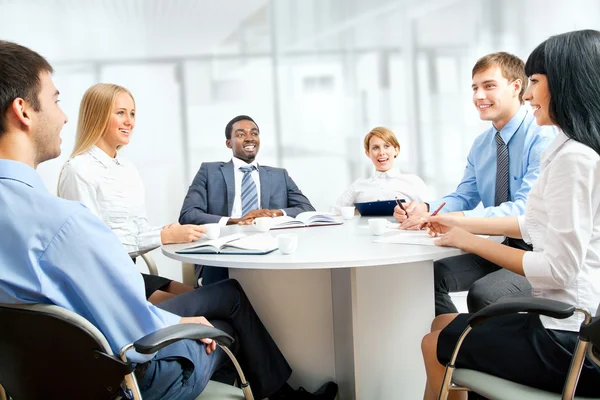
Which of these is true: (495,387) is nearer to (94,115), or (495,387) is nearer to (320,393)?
(320,393)

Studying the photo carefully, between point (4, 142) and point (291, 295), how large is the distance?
1.36 m

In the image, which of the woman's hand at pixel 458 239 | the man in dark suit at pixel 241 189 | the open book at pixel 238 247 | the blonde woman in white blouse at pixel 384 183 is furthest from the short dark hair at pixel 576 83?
the blonde woman in white blouse at pixel 384 183

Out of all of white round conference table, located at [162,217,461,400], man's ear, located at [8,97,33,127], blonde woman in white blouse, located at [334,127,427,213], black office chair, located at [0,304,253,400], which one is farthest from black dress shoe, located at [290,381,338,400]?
blonde woman in white blouse, located at [334,127,427,213]

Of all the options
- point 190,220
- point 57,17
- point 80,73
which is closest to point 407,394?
point 190,220

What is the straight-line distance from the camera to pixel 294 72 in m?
5.07

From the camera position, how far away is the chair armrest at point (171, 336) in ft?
4.37

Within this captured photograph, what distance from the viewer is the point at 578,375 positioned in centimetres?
139

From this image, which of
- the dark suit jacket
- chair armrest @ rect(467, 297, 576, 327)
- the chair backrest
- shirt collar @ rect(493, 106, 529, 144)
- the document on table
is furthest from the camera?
the dark suit jacket

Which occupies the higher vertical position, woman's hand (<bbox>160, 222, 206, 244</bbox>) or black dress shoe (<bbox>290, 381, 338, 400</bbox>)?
woman's hand (<bbox>160, 222, 206, 244</bbox>)

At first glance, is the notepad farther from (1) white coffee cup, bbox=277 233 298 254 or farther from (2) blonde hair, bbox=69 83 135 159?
(2) blonde hair, bbox=69 83 135 159

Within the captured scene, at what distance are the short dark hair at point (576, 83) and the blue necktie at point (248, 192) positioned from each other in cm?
266

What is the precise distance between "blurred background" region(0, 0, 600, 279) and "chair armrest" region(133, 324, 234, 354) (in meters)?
3.56

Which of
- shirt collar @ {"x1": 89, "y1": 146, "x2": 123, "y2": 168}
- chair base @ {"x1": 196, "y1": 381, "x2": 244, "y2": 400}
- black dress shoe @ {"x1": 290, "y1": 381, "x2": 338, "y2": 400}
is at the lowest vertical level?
black dress shoe @ {"x1": 290, "y1": 381, "x2": 338, "y2": 400}

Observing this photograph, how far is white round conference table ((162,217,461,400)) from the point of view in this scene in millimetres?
1991
